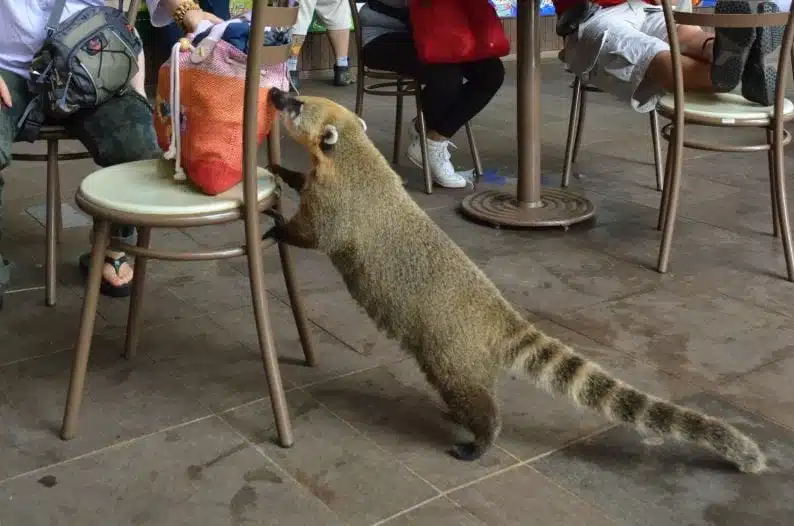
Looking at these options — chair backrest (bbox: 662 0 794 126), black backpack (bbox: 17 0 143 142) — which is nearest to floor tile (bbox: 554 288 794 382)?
chair backrest (bbox: 662 0 794 126)

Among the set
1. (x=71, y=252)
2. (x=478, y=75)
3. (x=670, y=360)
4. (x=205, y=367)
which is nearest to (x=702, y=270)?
(x=670, y=360)

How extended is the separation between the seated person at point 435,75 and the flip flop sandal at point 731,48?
1.17 meters

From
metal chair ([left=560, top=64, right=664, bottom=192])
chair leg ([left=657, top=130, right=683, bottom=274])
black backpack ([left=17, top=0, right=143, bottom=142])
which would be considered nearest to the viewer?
black backpack ([left=17, top=0, right=143, bottom=142])

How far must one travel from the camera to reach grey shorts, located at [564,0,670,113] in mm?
3359

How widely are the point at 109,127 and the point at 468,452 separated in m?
1.49

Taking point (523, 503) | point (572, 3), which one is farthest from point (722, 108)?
point (523, 503)

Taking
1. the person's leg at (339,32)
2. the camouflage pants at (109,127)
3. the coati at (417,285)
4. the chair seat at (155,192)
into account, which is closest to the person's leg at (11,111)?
the camouflage pants at (109,127)

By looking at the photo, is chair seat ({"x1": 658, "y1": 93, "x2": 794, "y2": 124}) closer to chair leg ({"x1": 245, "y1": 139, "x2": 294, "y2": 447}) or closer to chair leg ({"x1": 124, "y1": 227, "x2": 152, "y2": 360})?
chair leg ({"x1": 245, "y1": 139, "x2": 294, "y2": 447})

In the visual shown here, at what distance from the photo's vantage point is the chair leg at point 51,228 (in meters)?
2.86

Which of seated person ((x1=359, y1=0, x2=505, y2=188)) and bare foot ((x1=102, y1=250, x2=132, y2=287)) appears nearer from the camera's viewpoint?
bare foot ((x1=102, y1=250, x2=132, y2=287))

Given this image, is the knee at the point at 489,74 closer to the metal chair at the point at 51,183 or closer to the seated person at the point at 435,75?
the seated person at the point at 435,75

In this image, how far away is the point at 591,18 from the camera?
3596mm

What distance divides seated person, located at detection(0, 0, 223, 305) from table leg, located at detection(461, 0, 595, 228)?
59.0 inches

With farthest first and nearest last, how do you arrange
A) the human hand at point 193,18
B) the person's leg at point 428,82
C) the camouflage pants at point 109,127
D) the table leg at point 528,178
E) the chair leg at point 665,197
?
the person's leg at point 428,82 < the table leg at point 528,178 < the chair leg at point 665,197 < the camouflage pants at point 109,127 < the human hand at point 193,18
